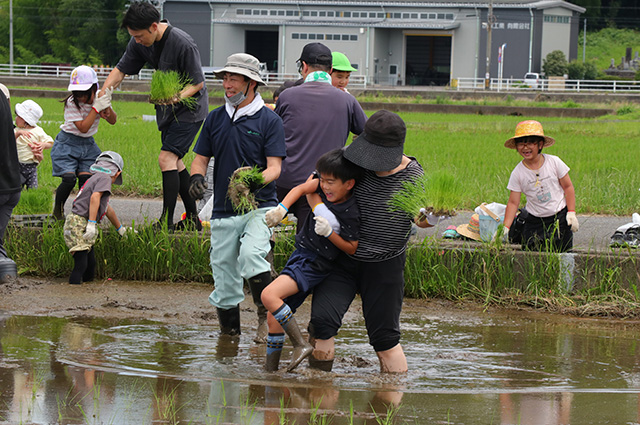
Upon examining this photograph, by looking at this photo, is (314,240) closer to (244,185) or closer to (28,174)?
(244,185)

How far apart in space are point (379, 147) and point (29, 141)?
576cm

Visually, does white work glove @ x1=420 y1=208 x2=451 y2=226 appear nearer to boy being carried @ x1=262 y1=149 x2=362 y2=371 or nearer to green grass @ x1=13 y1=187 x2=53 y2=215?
boy being carried @ x1=262 y1=149 x2=362 y2=371

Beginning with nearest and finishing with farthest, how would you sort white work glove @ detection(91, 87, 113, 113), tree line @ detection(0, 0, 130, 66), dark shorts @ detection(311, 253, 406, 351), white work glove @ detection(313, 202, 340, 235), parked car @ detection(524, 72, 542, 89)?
white work glove @ detection(313, 202, 340, 235) < dark shorts @ detection(311, 253, 406, 351) < white work glove @ detection(91, 87, 113, 113) < parked car @ detection(524, 72, 542, 89) < tree line @ detection(0, 0, 130, 66)

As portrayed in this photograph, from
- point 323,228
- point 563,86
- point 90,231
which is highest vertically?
point 563,86

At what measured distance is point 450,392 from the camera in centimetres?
450

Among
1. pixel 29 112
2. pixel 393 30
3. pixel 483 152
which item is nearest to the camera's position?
pixel 29 112

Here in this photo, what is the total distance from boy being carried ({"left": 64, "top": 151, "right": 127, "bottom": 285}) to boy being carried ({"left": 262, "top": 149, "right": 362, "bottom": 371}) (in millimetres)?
2529

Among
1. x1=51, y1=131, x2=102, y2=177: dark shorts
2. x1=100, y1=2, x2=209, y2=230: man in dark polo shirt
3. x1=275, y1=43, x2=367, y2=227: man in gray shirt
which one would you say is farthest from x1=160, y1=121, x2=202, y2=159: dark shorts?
x1=275, y1=43, x2=367, y2=227: man in gray shirt

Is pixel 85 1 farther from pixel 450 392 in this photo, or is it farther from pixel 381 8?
pixel 450 392

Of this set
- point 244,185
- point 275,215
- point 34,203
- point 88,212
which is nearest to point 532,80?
point 34,203

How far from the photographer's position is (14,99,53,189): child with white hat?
926cm

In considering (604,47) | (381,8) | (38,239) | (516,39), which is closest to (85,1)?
(381,8)

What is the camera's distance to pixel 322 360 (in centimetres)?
488

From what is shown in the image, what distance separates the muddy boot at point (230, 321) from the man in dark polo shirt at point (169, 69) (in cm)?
193
